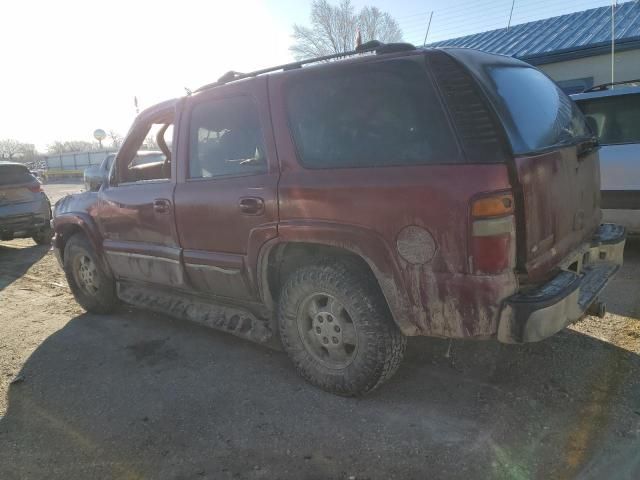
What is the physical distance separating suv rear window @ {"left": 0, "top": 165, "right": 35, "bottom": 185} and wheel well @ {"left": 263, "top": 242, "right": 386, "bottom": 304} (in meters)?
7.67

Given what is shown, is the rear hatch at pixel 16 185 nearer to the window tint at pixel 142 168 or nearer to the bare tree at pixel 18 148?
the window tint at pixel 142 168

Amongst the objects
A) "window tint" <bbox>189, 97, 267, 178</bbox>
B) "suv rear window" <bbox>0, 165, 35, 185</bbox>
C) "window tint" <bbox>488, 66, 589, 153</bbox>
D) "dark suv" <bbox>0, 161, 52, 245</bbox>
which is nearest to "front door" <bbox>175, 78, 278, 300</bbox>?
"window tint" <bbox>189, 97, 267, 178</bbox>

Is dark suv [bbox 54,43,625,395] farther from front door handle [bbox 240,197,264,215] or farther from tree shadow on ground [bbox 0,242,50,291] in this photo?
tree shadow on ground [bbox 0,242,50,291]

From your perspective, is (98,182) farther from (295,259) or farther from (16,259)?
(16,259)

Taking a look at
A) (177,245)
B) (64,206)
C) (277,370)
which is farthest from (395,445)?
(64,206)

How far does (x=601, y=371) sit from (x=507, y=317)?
1.25 m

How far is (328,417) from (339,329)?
1.66ft

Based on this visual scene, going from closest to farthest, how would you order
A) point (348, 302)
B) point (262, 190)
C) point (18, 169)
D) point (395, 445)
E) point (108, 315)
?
point (395, 445), point (348, 302), point (262, 190), point (108, 315), point (18, 169)

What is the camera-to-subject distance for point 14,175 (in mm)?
8914

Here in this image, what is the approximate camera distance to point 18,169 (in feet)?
29.6

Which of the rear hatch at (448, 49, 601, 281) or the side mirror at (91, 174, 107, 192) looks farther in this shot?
the side mirror at (91, 174, 107, 192)

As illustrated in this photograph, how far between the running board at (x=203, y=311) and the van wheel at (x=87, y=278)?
0.26m

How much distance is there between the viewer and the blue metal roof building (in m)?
12.2

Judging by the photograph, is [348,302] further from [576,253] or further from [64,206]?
[64,206]
